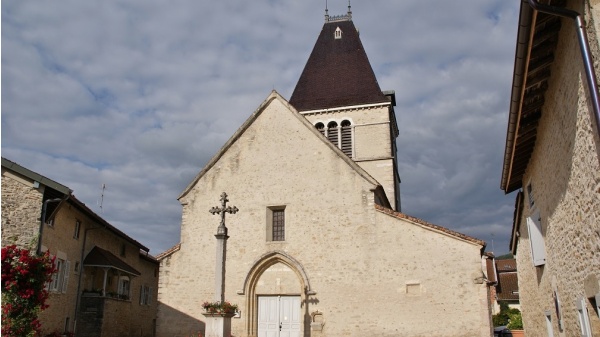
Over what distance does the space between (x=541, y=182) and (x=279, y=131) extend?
10730 mm

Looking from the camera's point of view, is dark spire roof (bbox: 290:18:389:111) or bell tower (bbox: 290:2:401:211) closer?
bell tower (bbox: 290:2:401:211)

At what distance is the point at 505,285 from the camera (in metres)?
40.4

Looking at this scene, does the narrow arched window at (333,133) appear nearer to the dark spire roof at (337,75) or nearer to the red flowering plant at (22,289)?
the dark spire roof at (337,75)

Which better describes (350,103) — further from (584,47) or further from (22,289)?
(584,47)

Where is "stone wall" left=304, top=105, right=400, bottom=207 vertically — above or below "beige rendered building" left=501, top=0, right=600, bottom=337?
above

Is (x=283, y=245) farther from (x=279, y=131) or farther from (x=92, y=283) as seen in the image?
(x=92, y=283)

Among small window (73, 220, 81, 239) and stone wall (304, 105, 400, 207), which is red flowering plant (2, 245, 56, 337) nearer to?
small window (73, 220, 81, 239)

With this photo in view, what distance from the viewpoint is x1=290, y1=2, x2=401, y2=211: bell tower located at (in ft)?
83.5

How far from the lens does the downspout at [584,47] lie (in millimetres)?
4754

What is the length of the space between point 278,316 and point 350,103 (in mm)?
13626

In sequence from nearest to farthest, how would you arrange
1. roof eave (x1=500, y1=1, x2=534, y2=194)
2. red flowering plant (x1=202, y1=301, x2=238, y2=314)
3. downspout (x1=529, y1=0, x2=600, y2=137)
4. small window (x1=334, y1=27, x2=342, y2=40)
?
1. downspout (x1=529, y1=0, x2=600, y2=137)
2. roof eave (x1=500, y1=1, x2=534, y2=194)
3. red flowering plant (x1=202, y1=301, x2=238, y2=314)
4. small window (x1=334, y1=27, x2=342, y2=40)

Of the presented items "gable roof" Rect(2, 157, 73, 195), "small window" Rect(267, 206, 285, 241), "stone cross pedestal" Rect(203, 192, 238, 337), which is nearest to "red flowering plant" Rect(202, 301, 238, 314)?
"stone cross pedestal" Rect(203, 192, 238, 337)

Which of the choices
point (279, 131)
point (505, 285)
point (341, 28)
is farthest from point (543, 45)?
point (505, 285)

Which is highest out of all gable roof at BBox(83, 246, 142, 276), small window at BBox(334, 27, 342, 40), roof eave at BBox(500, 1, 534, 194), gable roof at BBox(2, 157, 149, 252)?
small window at BBox(334, 27, 342, 40)
